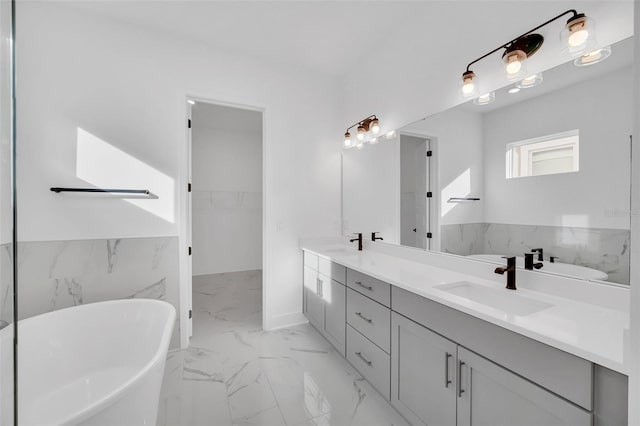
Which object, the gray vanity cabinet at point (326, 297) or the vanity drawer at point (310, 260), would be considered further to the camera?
the vanity drawer at point (310, 260)

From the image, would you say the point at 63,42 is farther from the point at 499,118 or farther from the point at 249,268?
the point at 249,268

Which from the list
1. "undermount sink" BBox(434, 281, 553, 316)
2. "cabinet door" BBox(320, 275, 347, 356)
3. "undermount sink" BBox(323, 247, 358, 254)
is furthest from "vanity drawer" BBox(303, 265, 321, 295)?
"undermount sink" BBox(434, 281, 553, 316)

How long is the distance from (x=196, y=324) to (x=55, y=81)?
2.46m

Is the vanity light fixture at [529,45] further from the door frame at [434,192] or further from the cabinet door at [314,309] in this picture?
the cabinet door at [314,309]

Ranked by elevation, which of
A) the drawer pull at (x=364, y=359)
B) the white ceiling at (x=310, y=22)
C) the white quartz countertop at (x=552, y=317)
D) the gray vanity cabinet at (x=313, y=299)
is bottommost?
the drawer pull at (x=364, y=359)

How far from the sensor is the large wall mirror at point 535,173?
3.77 ft

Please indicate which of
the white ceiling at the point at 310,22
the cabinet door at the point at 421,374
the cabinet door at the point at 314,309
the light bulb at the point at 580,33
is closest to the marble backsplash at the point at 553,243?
the cabinet door at the point at 421,374

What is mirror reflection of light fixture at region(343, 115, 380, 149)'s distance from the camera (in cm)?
254

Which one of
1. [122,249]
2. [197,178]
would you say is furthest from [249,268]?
[122,249]

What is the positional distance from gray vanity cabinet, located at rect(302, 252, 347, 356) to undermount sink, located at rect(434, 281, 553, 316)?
841 millimetres

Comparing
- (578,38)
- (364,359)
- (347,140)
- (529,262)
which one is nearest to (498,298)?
(529,262)

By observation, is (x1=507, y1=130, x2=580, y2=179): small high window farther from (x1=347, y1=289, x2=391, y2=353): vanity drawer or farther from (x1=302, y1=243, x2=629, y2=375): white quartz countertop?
(x1=347, y1=289, x2=391, y2=353): vanity drawer

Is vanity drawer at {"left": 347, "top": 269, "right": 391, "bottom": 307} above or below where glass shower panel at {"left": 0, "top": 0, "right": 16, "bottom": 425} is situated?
below

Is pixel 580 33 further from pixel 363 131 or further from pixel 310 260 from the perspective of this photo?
pixel 310 260
